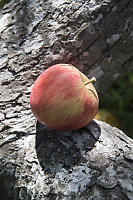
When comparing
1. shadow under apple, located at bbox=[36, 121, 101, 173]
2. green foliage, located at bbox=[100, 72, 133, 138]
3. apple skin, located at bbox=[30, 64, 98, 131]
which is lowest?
green foliage, located at bbox=[100, 72, 133, 138]

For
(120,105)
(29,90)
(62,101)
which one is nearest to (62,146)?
(62,101)

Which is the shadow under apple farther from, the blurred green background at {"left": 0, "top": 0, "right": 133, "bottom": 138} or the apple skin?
the blurred green background at {"left": 0, "top": 0, "right": 133, "bottom": 138}

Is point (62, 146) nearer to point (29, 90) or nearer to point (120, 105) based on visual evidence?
point (29, 90)

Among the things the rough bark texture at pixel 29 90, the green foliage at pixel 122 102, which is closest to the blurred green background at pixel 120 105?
the green foliage at pixel 122 102

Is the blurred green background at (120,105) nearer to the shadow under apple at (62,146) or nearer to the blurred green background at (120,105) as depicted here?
the blurred green background at (120,105)

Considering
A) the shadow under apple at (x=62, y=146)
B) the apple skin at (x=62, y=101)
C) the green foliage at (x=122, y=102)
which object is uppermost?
the apple skin at (x=62, y=101)

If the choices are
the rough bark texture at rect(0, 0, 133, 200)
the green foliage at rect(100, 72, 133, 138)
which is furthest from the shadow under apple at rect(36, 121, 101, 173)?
the green foliage at rect(100, 72, 133, 138)

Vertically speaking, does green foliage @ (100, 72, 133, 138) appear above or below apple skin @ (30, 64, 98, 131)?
below
